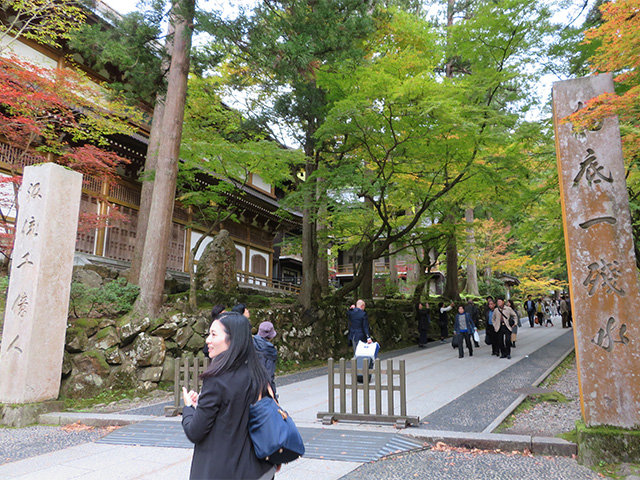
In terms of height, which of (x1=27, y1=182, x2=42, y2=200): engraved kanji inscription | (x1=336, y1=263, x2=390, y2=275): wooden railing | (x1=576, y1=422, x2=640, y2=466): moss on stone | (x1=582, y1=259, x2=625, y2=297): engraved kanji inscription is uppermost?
(x1=336, y1=263, x2=390, y2=275): wooden railing

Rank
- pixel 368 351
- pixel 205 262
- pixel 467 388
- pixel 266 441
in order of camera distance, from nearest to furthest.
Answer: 1. pixel 266 441
2. pixel 368 351
3. pixel 467 388
4. pixel 205 262

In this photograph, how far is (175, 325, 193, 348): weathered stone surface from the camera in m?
10.1

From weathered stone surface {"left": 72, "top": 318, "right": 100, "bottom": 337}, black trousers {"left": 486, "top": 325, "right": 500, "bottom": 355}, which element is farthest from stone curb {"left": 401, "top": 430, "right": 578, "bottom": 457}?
black trousers {"left": 486, "top": 325, "right": 500, "bottom": 355}

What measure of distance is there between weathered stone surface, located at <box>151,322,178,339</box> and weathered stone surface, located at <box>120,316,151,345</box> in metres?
0.27

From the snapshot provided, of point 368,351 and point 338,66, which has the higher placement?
point 338,66

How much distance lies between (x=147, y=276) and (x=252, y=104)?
748cm

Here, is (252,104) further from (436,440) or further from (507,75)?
(436,440)

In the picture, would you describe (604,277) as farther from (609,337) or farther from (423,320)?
(423,320)

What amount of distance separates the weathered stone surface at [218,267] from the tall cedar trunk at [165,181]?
3.16 m

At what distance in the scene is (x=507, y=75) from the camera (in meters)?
12.2

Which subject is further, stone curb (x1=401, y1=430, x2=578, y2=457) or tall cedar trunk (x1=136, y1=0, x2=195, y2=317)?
tall cedar trunk (x1=136, y1=0, x2=195, y2=317)

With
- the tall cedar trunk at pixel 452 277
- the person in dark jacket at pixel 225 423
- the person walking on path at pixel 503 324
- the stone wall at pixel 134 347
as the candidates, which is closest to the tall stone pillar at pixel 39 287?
the stone wall at pixel 134 347

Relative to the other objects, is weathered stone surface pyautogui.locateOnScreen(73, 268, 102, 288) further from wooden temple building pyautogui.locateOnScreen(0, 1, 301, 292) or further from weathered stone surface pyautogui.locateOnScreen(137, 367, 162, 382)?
weathered stone surface pyautogui.locateOnScreen(137, 367, 162, 382)

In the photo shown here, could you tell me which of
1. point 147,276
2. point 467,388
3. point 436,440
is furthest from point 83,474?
point 467,388
